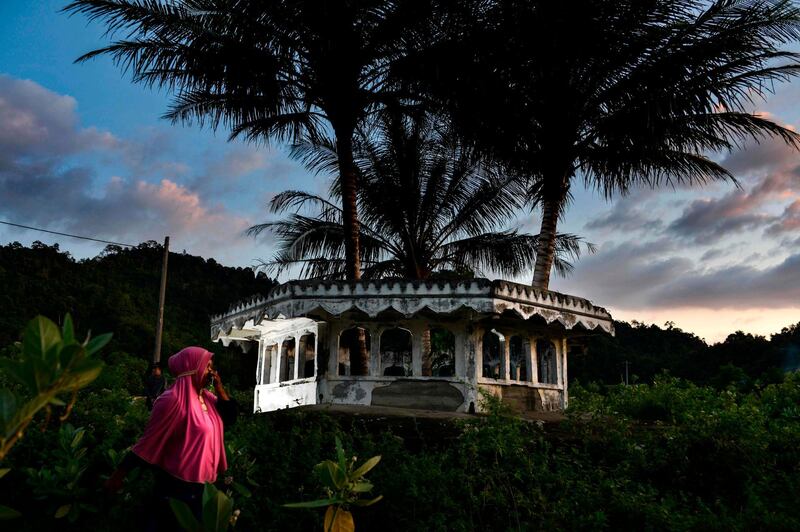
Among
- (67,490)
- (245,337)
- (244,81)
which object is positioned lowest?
(67,490)

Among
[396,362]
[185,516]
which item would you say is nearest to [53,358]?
[185,516]

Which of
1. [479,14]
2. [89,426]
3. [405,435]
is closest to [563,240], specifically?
[479,14]

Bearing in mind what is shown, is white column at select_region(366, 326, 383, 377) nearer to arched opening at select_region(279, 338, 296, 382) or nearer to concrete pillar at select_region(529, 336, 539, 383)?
concrete pillar at select_region(529, 336, 539, 383)

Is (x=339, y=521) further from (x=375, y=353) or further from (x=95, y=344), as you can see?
(x=375, y=353)

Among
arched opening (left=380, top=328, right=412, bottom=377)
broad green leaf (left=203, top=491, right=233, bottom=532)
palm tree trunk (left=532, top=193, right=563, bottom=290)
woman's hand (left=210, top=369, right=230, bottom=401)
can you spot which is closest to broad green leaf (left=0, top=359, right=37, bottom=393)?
broad green leaf (left=203, top=491, right=233, bottom=532)

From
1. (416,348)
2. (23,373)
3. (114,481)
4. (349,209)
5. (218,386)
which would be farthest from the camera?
(349,209)

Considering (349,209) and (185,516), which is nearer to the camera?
(185,516)

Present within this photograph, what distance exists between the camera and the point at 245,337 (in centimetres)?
1742

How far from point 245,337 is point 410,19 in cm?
850

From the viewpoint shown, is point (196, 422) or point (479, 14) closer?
point (196, 422)

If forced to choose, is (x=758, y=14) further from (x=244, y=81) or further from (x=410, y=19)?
(x=244, y=81)

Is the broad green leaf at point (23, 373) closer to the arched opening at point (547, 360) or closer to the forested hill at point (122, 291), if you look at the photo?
the arched opening at point (547, 360)

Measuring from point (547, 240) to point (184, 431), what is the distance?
11572mm

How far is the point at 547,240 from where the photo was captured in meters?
15.2
